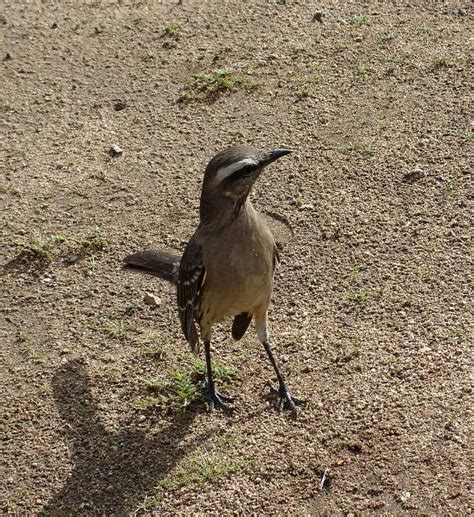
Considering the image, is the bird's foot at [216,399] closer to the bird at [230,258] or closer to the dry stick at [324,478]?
the bird at [230,258]

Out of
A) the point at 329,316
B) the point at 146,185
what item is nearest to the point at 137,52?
the point at 146,185

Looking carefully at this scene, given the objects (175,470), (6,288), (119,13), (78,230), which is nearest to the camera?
(175,470)

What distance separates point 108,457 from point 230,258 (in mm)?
1648

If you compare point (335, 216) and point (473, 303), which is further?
point (335, 216)

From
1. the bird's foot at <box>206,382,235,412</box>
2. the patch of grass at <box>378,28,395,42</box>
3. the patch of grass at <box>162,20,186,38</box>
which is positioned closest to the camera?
the bird's foot at <box>206,382,235,412</box>

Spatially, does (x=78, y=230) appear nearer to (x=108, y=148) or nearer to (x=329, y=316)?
(x=108, y=148)

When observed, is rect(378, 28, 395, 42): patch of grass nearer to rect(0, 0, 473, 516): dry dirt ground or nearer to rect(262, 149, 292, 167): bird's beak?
rect(0, 0, 473, 516): dry dirt ground

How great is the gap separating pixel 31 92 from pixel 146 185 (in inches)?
96.0

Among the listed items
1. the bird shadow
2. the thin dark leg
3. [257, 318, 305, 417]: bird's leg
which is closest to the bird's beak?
[257, 318, 305, 417]: bird's leg

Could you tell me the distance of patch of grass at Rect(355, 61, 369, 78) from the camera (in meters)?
9.36

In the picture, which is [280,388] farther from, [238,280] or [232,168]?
[232,168]

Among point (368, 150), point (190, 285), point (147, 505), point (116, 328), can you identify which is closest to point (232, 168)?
point (190, 285)

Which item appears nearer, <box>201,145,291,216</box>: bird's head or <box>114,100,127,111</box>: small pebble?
<box>201,145,291,216</box>: bird's head

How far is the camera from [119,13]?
36.7 ft
